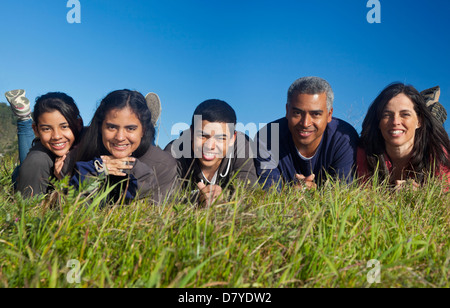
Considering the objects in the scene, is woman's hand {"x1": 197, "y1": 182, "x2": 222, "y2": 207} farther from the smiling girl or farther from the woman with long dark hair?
the smiling girl

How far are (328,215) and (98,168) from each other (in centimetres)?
252

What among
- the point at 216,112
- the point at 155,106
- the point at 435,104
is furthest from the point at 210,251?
the point at 435,104

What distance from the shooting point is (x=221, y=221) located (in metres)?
2.37

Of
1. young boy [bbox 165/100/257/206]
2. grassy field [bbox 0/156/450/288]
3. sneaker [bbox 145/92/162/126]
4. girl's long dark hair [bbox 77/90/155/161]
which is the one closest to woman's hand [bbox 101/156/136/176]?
girl's long dark hair [bbox 77/90/155/161]

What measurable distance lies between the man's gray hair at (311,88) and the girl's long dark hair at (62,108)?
2.90 metres

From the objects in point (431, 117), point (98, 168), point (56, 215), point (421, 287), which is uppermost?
point (431, 117)

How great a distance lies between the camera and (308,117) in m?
5.03

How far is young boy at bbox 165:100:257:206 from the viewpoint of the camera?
4582 millimetres

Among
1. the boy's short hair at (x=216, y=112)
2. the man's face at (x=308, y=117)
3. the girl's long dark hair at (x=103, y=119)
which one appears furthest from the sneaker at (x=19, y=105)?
the man's face at (x=308, y=117)

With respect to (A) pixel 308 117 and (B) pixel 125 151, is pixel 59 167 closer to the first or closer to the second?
(B) pixel 125 151

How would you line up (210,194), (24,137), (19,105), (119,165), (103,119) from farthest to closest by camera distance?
(24,137), (19,105), (103,119), (119,165), (210,194)

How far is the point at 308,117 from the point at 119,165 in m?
2.52
